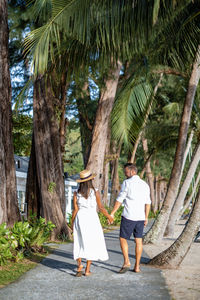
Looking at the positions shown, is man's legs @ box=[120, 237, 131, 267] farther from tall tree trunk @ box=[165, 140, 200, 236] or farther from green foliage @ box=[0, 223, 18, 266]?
tall tree trunk @ box=[165, 140, 200, 236]

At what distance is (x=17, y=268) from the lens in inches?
306

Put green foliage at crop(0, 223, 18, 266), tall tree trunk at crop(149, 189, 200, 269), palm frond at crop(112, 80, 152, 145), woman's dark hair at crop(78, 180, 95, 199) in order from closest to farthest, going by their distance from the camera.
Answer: woman's dark hair at crop(78, 180, 95, 199), green foliage at crop(0, 223, 18, 266), tall tree trunk at crop(149, 189, 200, 269), palm frond at crop(112, 80, 152, 145)

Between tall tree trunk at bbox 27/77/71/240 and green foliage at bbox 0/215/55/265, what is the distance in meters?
2.36

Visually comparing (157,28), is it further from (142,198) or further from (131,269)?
(131,269)

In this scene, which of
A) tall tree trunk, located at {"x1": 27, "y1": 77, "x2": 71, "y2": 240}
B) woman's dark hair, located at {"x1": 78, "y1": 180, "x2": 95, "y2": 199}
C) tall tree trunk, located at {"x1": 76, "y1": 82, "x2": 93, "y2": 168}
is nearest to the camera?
woman's dark hair, located at {"x1": 78, "y1": 180, "x2": 95, "y2": 199}

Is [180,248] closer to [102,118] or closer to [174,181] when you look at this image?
[174,181]

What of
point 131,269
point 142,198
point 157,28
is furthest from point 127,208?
point 157,28

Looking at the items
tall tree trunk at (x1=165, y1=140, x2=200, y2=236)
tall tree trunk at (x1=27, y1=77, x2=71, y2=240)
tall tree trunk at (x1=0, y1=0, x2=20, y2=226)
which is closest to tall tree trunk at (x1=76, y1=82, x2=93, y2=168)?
tall tree trunk at (x1=165, y1=140, x2=200, y2=236)

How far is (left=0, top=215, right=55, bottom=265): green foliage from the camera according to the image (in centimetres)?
763

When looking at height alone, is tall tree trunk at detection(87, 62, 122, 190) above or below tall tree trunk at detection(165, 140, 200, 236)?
above

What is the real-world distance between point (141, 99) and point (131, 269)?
8039 millimetres

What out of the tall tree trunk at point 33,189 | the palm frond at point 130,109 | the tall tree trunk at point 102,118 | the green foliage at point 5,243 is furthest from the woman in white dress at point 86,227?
the tall tree trunk at point 102,118

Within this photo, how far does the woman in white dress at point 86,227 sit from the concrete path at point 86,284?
1.08 ft

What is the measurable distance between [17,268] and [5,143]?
105 inches
